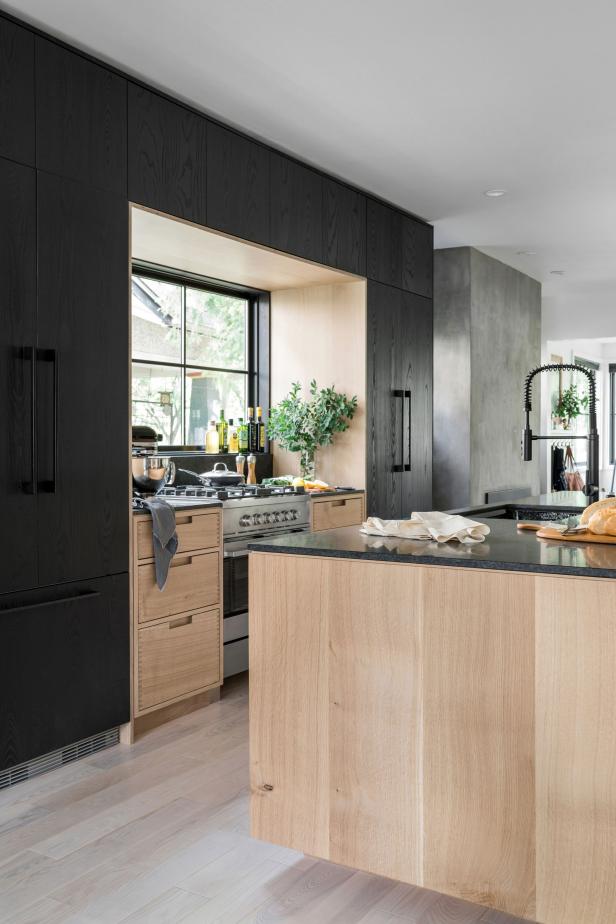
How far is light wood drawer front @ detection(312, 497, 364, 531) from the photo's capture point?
A: 4.65 meters

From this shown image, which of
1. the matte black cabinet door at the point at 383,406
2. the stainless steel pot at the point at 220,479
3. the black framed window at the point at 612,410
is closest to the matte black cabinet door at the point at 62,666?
the stainless steel pot at the point at 220,479

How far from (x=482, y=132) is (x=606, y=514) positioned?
255 centimetres

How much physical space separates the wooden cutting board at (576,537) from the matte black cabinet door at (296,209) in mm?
2441

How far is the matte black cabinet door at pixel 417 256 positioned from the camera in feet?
17.9

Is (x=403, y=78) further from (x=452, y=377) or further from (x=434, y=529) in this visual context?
(x=452, y=377)

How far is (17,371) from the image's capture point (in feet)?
9.43

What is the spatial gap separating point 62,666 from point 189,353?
2.34 meters

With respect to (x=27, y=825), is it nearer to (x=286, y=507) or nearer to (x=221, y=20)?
(x=286, y=507)

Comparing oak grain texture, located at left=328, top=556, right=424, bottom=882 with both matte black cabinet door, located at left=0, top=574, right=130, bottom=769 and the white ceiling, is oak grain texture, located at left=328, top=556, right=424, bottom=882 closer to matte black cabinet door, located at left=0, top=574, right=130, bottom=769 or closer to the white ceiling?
matte black cabinet door, located at left=0, top=574, right=130, bottom=769

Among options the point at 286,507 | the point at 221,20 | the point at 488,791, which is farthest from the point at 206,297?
the point at 488,791

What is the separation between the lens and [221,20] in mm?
2980

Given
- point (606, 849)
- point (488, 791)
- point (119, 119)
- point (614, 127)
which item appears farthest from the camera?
point (614, 127)

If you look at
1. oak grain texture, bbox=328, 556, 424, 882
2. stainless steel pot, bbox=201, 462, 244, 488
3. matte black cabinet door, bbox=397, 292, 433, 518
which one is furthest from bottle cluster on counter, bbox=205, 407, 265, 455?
oak grain texture, bbox=328, 556, 424, 882

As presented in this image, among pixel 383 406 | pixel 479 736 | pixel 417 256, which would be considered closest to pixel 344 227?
pixel 417 256
